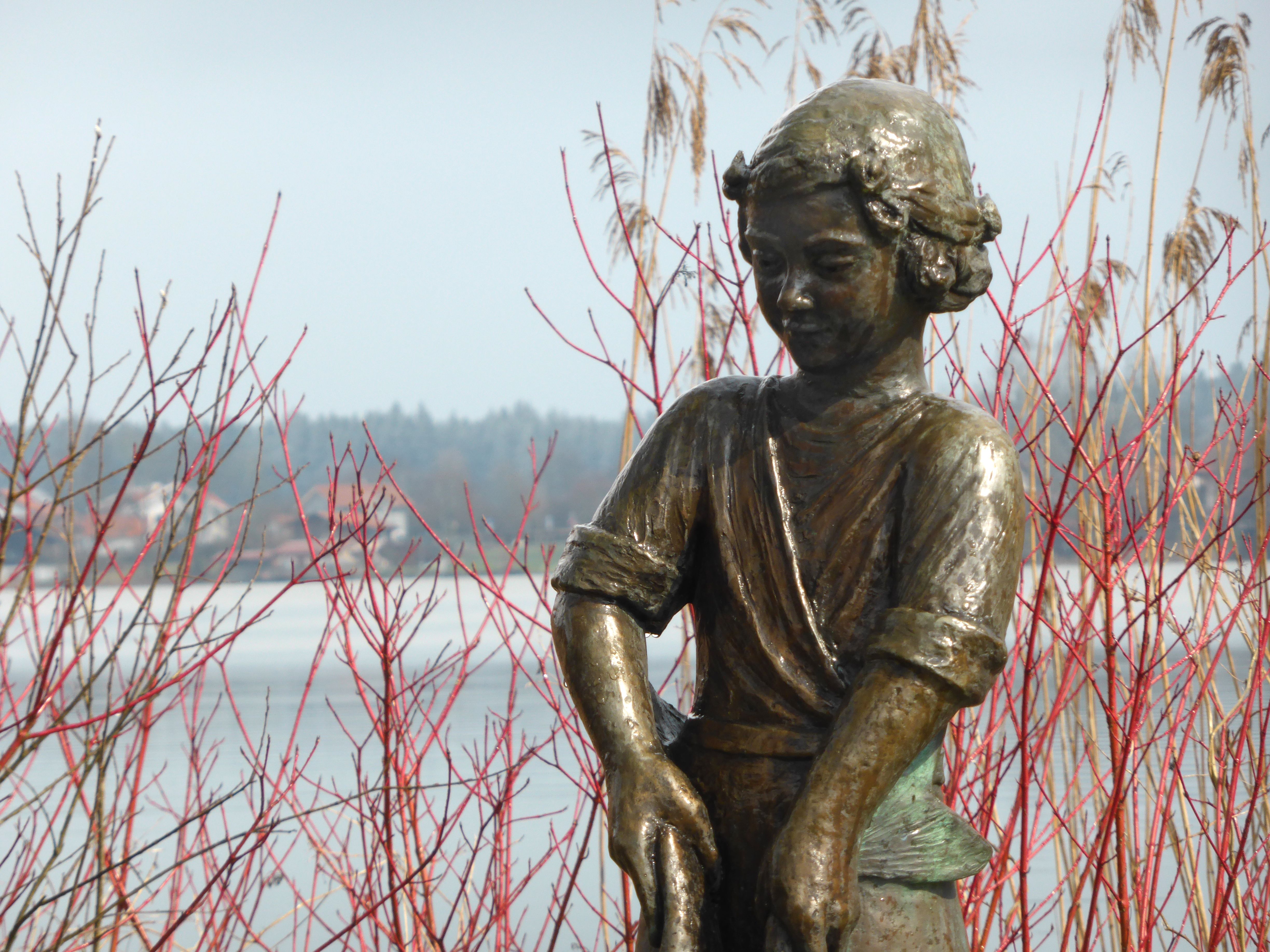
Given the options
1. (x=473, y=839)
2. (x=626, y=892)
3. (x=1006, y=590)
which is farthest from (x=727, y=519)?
(x=473, y=839)

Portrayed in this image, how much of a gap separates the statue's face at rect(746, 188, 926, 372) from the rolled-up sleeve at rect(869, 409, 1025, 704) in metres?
0.11

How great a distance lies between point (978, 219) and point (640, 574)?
1.44ft

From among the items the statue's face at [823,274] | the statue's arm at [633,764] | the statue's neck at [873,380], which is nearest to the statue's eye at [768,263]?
the statue's face at [823,274]

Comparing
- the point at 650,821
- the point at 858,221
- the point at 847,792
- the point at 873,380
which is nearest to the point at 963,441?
the point at 873,380

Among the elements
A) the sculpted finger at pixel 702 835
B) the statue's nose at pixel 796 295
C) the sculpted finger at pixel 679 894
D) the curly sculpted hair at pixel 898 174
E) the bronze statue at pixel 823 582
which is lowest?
the sculpted finger at pixel 679 894

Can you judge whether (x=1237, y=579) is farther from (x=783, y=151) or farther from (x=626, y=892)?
(x=783, y=151)

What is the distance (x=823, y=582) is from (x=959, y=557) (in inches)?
5.1

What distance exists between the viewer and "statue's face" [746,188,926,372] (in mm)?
1108

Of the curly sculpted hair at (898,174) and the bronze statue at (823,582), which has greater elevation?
the curly sculpted hair at (898,174)

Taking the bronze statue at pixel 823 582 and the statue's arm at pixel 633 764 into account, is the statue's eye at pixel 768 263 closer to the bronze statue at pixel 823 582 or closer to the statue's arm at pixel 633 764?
the bronze statue at pixel 823 582

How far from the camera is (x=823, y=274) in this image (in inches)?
44.1

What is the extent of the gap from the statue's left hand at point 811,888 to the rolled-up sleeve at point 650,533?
25 cm

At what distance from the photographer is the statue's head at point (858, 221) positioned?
3.63 ft

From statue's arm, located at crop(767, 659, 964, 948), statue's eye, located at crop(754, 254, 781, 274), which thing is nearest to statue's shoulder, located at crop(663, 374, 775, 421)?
statue's eye, located at crop(754, 254, 781, 274)
